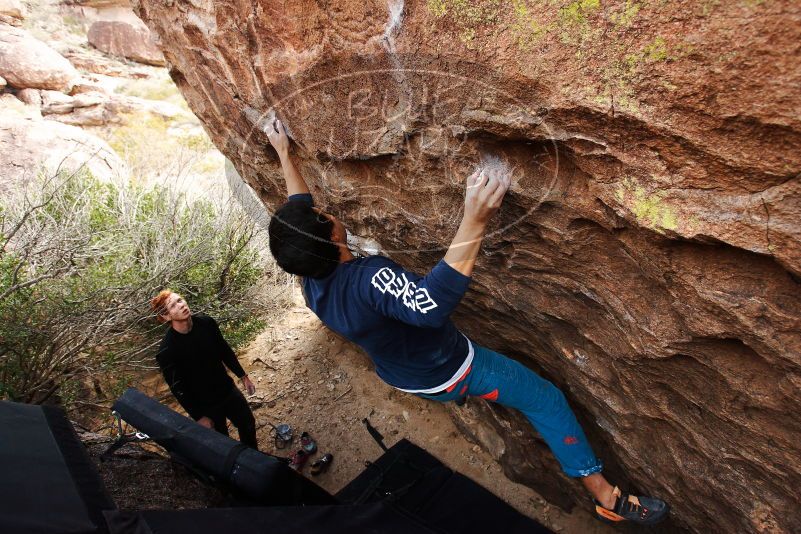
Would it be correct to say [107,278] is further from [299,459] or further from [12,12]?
[12,12]

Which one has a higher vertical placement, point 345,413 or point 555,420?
point 555,420

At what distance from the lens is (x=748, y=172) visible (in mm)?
1130

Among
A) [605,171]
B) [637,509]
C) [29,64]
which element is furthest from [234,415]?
[29,64]

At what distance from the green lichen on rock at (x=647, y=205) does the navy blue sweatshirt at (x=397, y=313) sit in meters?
0.51

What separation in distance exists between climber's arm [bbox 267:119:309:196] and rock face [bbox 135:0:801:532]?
3.2 inches

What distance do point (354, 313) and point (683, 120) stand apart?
3.81 ft

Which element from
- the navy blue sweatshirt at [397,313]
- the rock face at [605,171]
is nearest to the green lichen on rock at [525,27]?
the rock face at [605,171]

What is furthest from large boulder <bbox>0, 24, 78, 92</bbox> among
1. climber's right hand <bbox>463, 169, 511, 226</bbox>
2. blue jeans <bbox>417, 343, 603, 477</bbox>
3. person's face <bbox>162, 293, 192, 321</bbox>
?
climber's right hand <bbox>463, 169, 511, 226</bbox>

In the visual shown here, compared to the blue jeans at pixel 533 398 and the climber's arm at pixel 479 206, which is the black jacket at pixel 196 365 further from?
the climber's arm at pixel 479 206

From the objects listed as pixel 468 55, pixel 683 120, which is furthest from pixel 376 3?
pixel 683 120

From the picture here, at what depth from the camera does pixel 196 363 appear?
2.99 metres

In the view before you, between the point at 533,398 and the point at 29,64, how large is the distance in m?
14.8

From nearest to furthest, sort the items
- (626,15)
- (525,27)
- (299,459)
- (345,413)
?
(626,15)
(525,27)
(299,459)
(345,413)

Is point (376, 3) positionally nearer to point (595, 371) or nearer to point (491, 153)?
point (491, 153)
